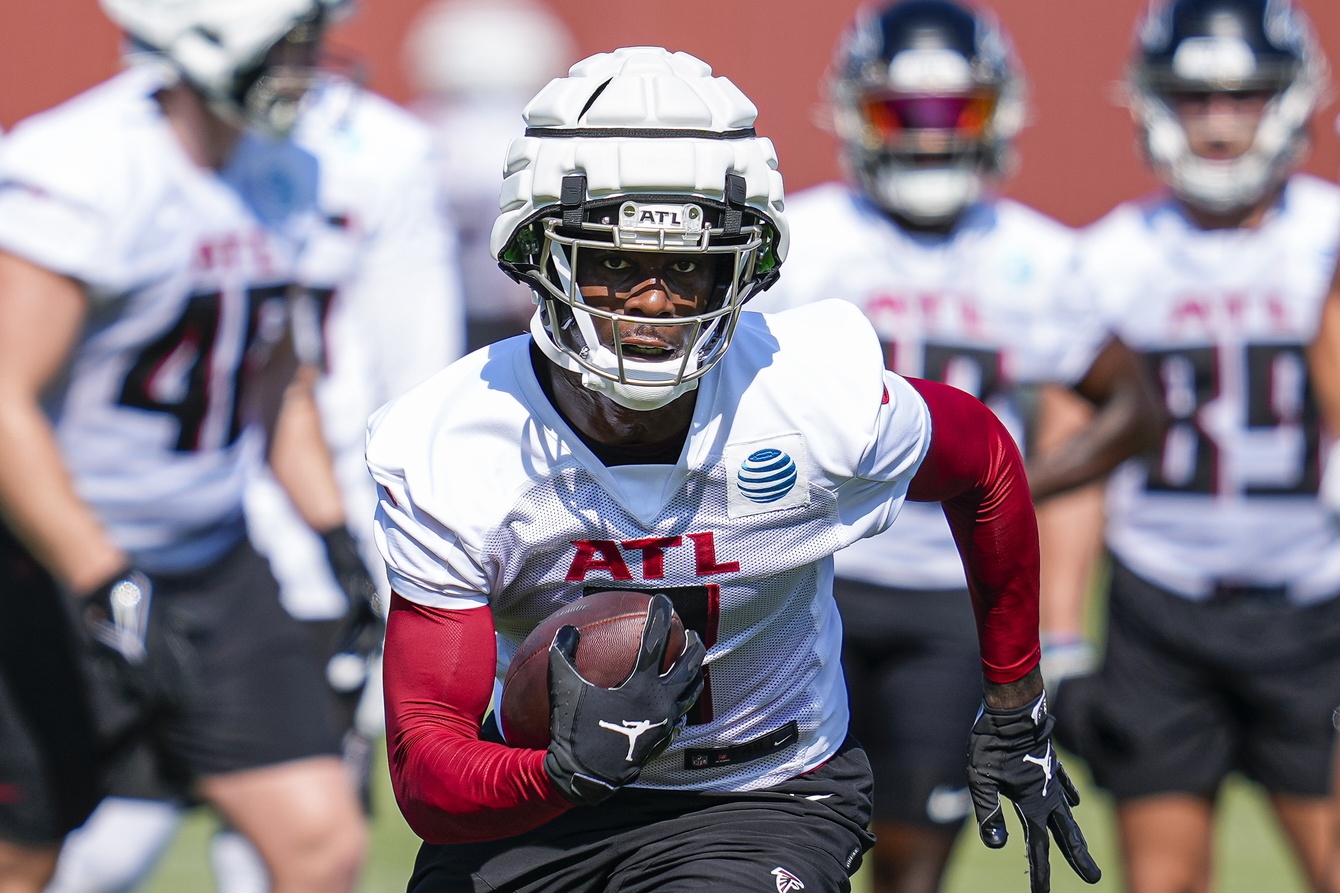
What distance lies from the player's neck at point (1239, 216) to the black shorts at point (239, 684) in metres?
2.33

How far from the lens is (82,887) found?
4211 mm

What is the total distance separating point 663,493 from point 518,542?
0.21 metres

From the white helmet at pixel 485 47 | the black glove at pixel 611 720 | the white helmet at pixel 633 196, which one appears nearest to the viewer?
the black glove at pixel 611 720

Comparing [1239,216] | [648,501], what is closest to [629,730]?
[648,501]

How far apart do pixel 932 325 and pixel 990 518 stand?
1611 mm

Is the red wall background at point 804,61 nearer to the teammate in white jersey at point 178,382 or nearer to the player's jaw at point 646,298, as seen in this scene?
the teammate in white jersey at point 178,382

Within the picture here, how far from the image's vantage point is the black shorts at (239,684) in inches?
156

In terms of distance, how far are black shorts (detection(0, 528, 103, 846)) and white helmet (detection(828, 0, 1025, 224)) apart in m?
2.11

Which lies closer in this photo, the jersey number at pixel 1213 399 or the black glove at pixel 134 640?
the black glove at pixel 134 640

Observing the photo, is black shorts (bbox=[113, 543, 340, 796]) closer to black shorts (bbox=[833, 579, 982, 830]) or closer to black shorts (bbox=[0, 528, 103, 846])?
black shorts (bbox=[0, 528, 103, 846])

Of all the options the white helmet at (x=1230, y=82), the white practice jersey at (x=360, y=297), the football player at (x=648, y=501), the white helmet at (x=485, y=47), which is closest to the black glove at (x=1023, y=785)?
the football player at (x=648, y=501)

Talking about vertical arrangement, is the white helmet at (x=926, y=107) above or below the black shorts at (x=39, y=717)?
above

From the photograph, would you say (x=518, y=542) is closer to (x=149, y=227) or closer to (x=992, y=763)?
(x=992, y=763)

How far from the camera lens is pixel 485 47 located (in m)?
9.20
